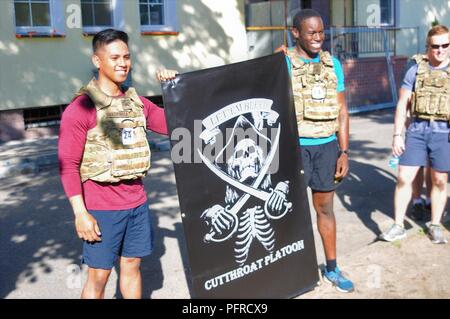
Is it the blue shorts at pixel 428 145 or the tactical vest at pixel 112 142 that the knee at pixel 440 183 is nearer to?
the blue shorts at pixel 428 145

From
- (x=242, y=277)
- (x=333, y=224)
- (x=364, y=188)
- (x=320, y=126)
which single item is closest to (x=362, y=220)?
(x=364, y=188)

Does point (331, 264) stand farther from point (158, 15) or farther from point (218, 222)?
point (158, 15)

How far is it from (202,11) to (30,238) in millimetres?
8536

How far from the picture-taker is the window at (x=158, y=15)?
473 inches

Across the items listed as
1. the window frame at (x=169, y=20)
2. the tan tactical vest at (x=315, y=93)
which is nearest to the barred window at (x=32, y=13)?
the window frame at (x=169, y=20)

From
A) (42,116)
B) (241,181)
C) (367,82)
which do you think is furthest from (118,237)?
(367,82)

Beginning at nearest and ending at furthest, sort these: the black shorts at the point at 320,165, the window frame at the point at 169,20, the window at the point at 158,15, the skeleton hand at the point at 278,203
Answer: the skeleton hand at the point at 278,203
the black shorts at the point at 320,165
the window at the point at 158,15
the window frame at the point at 169,20

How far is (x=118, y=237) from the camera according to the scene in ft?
10.5

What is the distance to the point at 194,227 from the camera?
10.8 feet

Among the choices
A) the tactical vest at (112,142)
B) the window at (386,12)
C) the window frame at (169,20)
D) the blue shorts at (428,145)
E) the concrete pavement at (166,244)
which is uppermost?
the window at (386,12)

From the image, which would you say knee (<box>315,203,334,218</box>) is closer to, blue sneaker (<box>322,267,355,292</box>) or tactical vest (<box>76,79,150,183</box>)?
blue sneaker (<box>322,267,355,292</box>)

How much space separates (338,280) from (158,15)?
942cm

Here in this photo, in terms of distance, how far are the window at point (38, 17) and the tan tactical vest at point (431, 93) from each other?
24.9 ft
